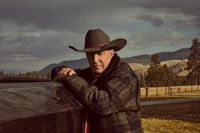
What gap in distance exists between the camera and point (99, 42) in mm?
2859

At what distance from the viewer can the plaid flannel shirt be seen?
245 cm

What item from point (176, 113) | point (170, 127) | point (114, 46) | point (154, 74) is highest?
point (114, 46)

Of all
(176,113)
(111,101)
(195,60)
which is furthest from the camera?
(195,60)

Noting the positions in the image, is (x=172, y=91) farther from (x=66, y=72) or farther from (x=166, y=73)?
(x=66, y=72)

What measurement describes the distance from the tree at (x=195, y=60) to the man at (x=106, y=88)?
81799 millimetres

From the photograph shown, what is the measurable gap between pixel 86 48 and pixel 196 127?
10.5 meters

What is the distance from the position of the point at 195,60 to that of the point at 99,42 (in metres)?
89.1

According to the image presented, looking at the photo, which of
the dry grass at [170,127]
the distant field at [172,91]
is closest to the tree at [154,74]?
the distant field at [172,91]

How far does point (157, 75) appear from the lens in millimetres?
68062

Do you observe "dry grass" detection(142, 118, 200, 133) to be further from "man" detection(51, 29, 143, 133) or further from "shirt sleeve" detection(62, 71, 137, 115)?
"shirt sleeve" detection(62, 71, 137, 115)

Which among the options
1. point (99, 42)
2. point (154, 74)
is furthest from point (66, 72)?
point (154, 74)

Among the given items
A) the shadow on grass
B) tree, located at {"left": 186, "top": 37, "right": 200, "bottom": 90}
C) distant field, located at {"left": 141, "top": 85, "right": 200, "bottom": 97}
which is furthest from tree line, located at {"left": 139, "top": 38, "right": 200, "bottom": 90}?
the shadow on grass

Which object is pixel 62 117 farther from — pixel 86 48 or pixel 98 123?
pixel 86 48

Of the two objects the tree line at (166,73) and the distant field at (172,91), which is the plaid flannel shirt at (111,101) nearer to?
the distant field at (172,91)
